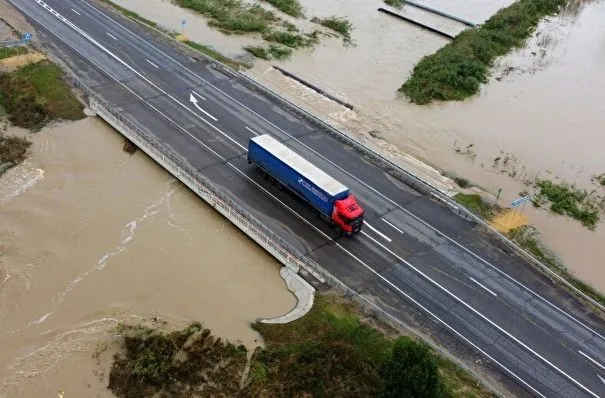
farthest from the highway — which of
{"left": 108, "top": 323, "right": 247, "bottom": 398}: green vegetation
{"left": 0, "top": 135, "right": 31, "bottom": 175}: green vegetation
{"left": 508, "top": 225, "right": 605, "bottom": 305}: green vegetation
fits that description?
{"left": 108, "top": 323, "right": 247, "bottom": 398}: green vegetation

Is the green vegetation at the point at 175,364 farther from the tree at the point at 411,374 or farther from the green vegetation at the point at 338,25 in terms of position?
the green vegetation at the point at 338,25

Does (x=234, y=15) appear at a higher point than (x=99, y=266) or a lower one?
higher

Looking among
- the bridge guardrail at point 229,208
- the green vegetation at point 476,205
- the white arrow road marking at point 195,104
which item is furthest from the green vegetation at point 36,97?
the green vegetation at point 476,205

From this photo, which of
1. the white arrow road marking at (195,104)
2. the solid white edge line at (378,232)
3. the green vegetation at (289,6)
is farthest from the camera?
the green vegetation at (289,6)

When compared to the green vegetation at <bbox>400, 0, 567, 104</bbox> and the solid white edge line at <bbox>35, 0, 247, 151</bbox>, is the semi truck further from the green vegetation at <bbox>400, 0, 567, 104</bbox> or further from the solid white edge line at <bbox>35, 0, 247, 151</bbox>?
the green vegetation at <bbox>400, 0, 567, 104</bbox>

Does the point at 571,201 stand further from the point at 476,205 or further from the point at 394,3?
the point at 394,3

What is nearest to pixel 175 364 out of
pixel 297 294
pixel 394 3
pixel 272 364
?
pixel 272 364
